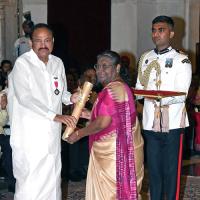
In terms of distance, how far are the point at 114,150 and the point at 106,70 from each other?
0.72 metres

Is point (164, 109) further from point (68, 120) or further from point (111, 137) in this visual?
point (68, 120)

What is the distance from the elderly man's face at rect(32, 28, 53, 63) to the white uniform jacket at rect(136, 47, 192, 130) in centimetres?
126

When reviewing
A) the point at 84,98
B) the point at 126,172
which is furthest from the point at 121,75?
the point at 126,172

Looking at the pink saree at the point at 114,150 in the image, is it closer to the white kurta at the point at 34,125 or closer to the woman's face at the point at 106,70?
the woman's face at the point at 106,70

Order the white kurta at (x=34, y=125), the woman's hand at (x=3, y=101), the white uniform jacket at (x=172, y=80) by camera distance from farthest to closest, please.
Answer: the woman's hand at (x=3, y=101) → the white uniform jacket at (x=172, y=80) → the white kurta at (x=34, y=125)

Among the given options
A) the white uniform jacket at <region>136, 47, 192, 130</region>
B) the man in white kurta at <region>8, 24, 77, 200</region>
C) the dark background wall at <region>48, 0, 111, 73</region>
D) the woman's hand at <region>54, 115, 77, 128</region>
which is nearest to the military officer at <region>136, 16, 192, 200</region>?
the white uniform jacket at <region>136, 47, 192, 130</region>

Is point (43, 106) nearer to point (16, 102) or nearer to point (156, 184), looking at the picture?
point (16, 102)

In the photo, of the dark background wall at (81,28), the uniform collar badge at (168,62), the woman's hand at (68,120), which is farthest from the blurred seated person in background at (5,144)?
the dark background wall at (81,28)

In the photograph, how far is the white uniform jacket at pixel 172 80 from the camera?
7266mm

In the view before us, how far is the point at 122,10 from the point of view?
1466 centimetres

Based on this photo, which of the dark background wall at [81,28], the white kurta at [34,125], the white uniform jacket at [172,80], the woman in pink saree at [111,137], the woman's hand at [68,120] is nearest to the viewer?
the woman in pink saree at [111,137]

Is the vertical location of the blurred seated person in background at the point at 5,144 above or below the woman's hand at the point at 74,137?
below

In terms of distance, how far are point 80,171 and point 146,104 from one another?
2630mm

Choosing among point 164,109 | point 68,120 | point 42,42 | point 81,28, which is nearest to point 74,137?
point 68,120
